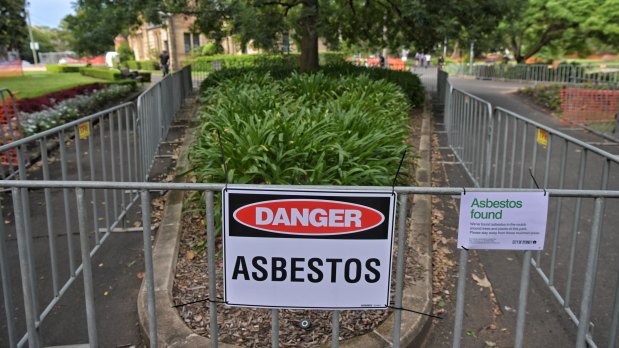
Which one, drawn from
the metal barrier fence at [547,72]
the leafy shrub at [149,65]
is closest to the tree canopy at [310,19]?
the metal barrier fence at [547,72]

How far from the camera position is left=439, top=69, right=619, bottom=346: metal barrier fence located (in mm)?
3844

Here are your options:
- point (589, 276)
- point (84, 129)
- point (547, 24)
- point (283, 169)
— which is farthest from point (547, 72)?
point (589, 276)

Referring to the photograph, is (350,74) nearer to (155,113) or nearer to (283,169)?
(155,113)

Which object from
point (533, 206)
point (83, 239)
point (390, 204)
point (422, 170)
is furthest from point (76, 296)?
point (422, 170)

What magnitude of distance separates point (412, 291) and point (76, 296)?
2790 mm

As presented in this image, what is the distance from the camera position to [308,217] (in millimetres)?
2605

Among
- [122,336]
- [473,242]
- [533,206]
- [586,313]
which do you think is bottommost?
[122,336]

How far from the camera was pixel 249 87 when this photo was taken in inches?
380

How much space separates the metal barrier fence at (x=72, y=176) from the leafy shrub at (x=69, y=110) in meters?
0.50

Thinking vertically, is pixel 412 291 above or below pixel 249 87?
below

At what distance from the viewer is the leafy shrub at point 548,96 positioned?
17.4 m

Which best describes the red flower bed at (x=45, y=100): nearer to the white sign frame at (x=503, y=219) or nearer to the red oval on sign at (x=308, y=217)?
the red oval on sign at (x=308, y=217)

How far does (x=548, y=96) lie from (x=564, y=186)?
42.0ft

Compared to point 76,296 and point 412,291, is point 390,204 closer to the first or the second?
point 412,291
